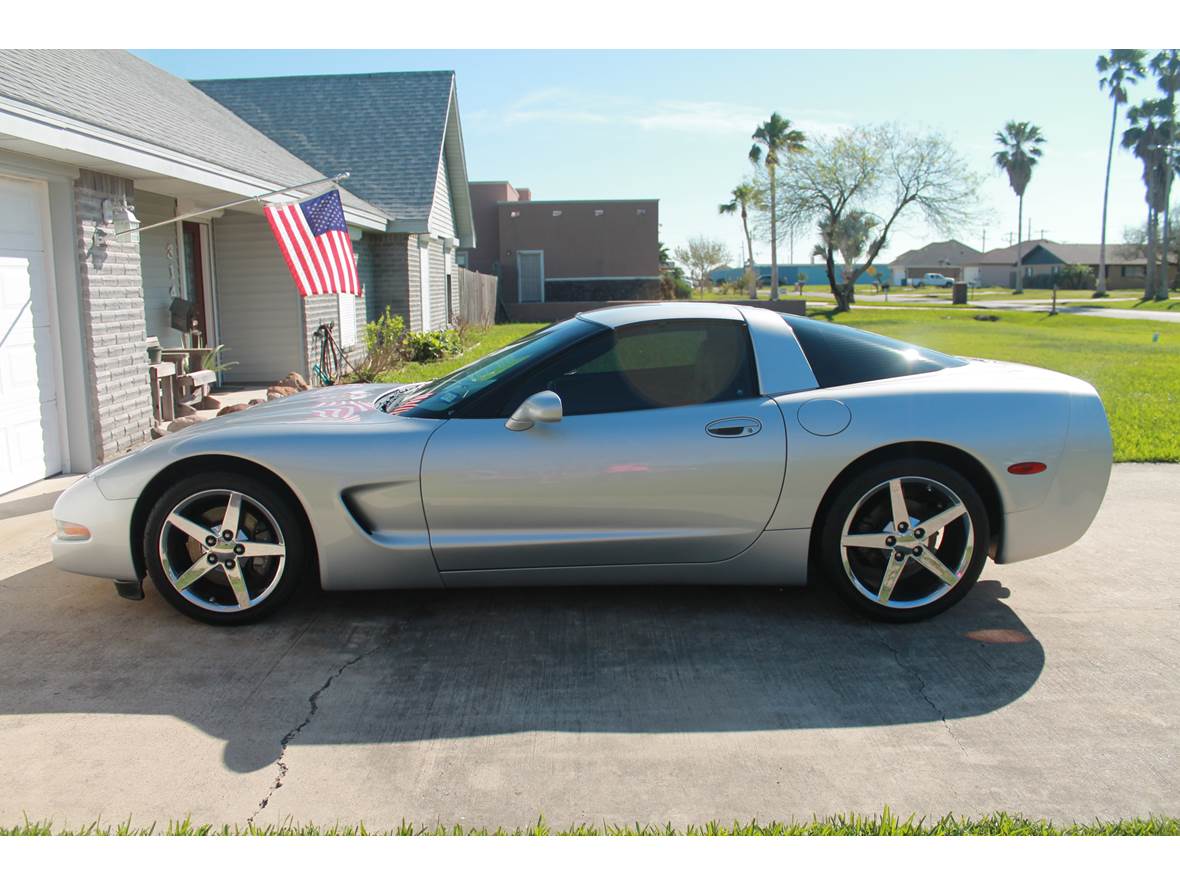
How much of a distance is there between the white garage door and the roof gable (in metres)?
11.6

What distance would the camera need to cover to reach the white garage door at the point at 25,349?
22.9 ft

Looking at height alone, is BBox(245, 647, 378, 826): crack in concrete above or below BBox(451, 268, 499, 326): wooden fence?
below

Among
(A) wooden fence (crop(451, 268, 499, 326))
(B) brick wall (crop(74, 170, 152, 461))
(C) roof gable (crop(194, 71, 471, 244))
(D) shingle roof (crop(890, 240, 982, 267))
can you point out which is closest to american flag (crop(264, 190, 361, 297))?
(B) brick wall (crop(74, 170, 152, 461))


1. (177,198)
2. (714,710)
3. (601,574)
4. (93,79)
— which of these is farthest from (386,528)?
(177,198)

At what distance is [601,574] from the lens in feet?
14.1

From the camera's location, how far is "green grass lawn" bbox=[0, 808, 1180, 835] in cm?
272

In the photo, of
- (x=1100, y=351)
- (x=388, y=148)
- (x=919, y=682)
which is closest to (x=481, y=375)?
(x=919, y=682)

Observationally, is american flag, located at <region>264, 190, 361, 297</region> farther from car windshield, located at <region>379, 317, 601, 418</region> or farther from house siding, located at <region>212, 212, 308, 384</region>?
car windshield, located at <region>379, 317, 601, 418</region>

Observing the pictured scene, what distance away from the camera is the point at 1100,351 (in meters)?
21.8

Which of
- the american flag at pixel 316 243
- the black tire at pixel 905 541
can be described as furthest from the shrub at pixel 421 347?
the black tire at pixel 905 541

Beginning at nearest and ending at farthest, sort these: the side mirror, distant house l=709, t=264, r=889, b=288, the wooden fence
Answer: the side mirror
the wooden fence
distant house l=709, t=264, r=889, b=288

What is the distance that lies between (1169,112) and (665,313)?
Result: 72794mm

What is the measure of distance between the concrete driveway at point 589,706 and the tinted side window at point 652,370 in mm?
1026

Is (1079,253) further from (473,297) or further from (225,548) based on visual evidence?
(225,548)
